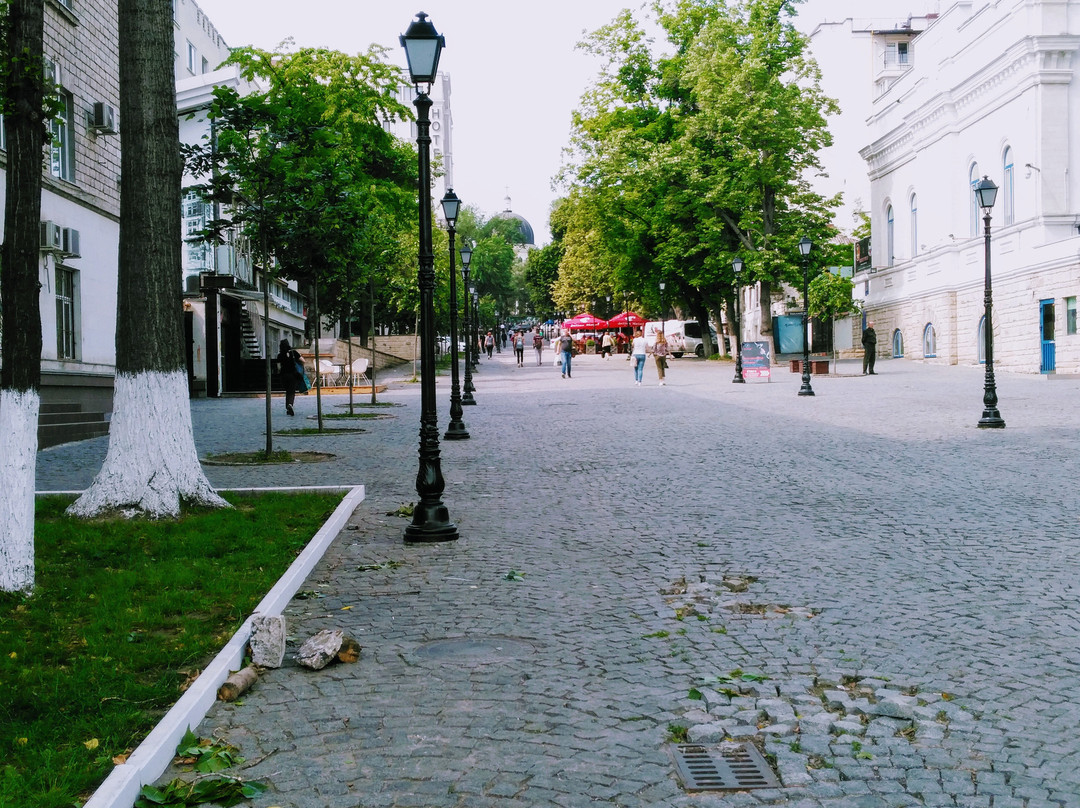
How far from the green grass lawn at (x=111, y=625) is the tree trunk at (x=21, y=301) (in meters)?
0.51

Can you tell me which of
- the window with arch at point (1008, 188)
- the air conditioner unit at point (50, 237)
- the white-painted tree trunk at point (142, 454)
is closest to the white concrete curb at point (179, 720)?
the white-painted tree trunk at point (142, 454)

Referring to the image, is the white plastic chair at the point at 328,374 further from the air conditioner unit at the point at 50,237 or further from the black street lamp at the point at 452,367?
the air conditioner unit at the point at 50,237

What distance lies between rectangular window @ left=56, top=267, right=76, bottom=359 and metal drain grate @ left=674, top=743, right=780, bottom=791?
1755 centimetres

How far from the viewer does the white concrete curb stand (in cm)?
364

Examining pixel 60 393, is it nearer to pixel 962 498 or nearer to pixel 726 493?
pixel 726 493

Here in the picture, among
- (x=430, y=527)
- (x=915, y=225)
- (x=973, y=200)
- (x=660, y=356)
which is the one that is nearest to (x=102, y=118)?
(x=430, y=527)

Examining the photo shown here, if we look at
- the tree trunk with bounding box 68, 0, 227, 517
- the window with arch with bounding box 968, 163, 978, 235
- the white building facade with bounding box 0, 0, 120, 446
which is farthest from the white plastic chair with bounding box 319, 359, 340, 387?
the tree trunk with bounding box 68, 0, 227, 517

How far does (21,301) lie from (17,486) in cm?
116

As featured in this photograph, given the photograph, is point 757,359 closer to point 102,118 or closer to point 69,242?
point 102,118

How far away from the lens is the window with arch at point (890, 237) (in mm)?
49438

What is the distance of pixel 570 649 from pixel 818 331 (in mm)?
56056

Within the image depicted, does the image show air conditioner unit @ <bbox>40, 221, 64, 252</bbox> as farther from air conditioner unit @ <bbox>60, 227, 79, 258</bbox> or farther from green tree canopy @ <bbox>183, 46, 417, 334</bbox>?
green tree canopy @ <bbox>183, 46, 417, 334</bbox>

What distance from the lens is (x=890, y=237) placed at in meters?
49.9

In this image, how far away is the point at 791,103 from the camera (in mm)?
43344
